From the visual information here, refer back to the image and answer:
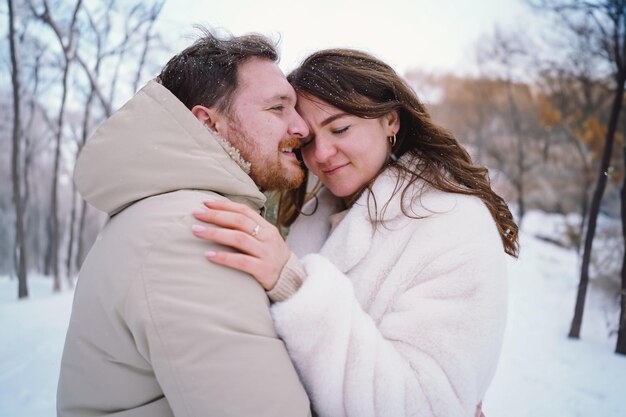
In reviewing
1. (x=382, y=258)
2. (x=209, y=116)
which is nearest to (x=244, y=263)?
(x=382, y=258)

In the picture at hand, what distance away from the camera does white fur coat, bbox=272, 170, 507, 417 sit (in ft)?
4.33

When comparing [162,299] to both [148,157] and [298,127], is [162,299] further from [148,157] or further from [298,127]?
[298,127]

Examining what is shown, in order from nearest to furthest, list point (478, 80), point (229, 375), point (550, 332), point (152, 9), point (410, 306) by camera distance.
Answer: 1. point (229, 375)
2. point (410, 306)
3. point (550, 332)
4. point (152, 9)
5. point (478, 80)

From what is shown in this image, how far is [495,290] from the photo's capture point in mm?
1574

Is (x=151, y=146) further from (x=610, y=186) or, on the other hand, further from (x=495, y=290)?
(x=610, y=186)

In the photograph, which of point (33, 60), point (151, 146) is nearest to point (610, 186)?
point (151, 146)

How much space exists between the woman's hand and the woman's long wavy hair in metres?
0.88

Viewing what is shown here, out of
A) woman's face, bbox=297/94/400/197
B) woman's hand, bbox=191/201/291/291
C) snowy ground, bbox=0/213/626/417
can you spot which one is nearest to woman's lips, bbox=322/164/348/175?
woman's face, bbox=297/94/400/197

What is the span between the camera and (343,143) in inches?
87.7

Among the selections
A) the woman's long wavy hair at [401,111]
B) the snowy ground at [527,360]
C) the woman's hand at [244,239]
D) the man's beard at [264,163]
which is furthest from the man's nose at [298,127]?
the snowy ground at [527,360]

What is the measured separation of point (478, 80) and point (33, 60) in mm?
20439

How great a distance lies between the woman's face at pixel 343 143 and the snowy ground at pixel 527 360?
123 inches

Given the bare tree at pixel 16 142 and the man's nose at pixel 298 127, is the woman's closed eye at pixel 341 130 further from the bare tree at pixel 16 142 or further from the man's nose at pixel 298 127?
the bare tree at pixel 16 142

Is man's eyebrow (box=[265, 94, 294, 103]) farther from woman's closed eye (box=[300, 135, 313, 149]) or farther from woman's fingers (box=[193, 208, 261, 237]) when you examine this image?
woman's fingers (box=[193, 208, 261, 237])
